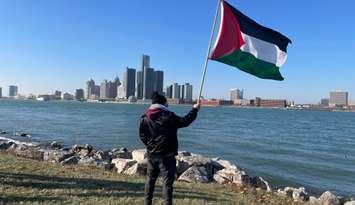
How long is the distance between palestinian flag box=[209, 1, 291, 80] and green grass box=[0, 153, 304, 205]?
9.92ft

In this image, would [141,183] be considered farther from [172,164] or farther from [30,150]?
[30,150]

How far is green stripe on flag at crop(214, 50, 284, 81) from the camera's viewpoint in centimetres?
975

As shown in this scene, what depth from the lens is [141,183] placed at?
1355 centimetres

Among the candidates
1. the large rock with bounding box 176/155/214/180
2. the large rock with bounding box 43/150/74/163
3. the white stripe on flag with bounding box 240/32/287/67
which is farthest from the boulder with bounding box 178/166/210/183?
the white stripe on flag with bounding box 240/32/287/67

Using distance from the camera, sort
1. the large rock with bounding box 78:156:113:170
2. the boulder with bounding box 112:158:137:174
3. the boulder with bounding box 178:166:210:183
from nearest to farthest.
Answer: the boulder with bounding box 178:166:210:183 < the boulder with bounding box 112:158:137:174 < the large rock with bounding box 78:156:113:170

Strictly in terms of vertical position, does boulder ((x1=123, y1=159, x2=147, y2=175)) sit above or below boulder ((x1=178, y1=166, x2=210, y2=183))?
above

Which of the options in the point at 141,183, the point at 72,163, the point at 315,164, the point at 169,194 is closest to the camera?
the point at 169,194

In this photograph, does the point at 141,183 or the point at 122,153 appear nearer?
the point at 141,183

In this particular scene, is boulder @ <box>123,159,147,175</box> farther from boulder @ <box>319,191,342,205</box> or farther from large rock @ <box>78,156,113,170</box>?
boulder @ <box>319,191,342,205</box>

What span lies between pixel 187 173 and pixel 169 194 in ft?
28.4

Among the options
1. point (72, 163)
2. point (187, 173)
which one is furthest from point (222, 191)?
point (72, 163)

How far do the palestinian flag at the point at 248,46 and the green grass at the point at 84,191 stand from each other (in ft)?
9.92

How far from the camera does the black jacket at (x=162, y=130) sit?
8.34m

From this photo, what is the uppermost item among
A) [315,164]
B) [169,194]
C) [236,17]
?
[236,17]
